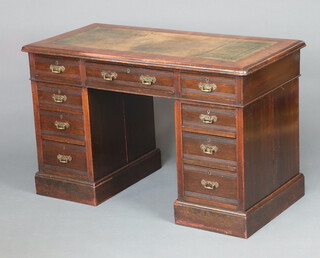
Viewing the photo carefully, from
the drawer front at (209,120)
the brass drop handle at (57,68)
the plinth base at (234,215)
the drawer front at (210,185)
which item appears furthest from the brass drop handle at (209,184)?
the brass drop handle at (57,68)

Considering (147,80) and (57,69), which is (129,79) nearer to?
(147,80)

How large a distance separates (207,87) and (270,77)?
0.37 meters

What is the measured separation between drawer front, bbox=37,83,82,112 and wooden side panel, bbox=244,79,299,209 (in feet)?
3.43

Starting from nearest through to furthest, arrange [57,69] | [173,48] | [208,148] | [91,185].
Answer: [208,148]
[173,48]
[57,69]
[91,185]

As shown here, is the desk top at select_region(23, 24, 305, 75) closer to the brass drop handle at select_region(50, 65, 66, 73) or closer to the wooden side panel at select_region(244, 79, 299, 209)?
the brass drop handle at select_region(50, 65, 66, 73)

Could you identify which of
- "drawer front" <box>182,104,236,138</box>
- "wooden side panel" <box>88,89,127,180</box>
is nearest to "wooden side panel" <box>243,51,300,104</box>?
"drawer front" <box>182,104,236,138</box>

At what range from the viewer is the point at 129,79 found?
554cm

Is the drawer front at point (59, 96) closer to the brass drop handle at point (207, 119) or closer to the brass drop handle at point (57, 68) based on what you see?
the brass drop handle at point (57, 68)

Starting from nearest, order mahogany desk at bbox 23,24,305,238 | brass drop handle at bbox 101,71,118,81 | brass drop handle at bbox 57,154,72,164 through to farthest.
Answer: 1. mahogany desk at bbox 23,24,305,238
2. brass drop handle at bbox 101,71,118,81
3. brass drop handle at bbox 57,154,72,164

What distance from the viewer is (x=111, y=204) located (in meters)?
5.88

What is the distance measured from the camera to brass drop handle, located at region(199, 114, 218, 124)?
208 inches

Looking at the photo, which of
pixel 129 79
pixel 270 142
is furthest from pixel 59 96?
pixel 270 142

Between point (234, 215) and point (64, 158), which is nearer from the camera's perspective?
point (234, 215)

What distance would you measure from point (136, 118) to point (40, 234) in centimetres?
108
